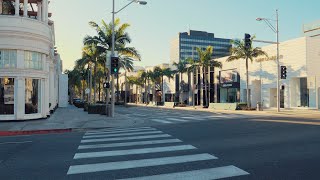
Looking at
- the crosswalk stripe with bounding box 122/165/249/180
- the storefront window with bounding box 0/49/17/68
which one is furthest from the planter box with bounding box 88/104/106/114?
the crosswalk stripe with bounding box 122/165/249/180

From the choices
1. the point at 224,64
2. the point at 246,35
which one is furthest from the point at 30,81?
the point at 224,64

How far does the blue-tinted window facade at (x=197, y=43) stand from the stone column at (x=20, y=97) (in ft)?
426

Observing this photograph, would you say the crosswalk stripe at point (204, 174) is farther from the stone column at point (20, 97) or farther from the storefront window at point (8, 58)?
the storefront window at point (8, 58)

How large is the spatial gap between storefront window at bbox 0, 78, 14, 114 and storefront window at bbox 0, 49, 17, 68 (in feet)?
3.16

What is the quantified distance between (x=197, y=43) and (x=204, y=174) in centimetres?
15144

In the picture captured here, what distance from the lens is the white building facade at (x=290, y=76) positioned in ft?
135

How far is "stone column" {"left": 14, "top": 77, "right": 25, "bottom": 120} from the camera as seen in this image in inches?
852

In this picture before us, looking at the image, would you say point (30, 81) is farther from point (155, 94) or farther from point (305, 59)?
point (155, 94)

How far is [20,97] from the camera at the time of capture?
21.7 m

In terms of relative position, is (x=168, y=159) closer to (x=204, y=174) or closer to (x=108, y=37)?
(x=204, y=174)

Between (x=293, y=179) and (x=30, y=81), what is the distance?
2035 centimetres

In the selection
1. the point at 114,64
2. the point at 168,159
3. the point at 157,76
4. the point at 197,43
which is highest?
the point at 197,43

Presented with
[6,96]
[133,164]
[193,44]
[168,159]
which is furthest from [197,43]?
[133,164]

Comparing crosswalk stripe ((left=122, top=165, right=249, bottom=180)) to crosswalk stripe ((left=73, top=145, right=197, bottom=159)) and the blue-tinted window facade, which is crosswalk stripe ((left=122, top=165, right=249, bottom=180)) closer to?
crosswalk stripe ((left=73, top=145, right=197, bottom=159))
